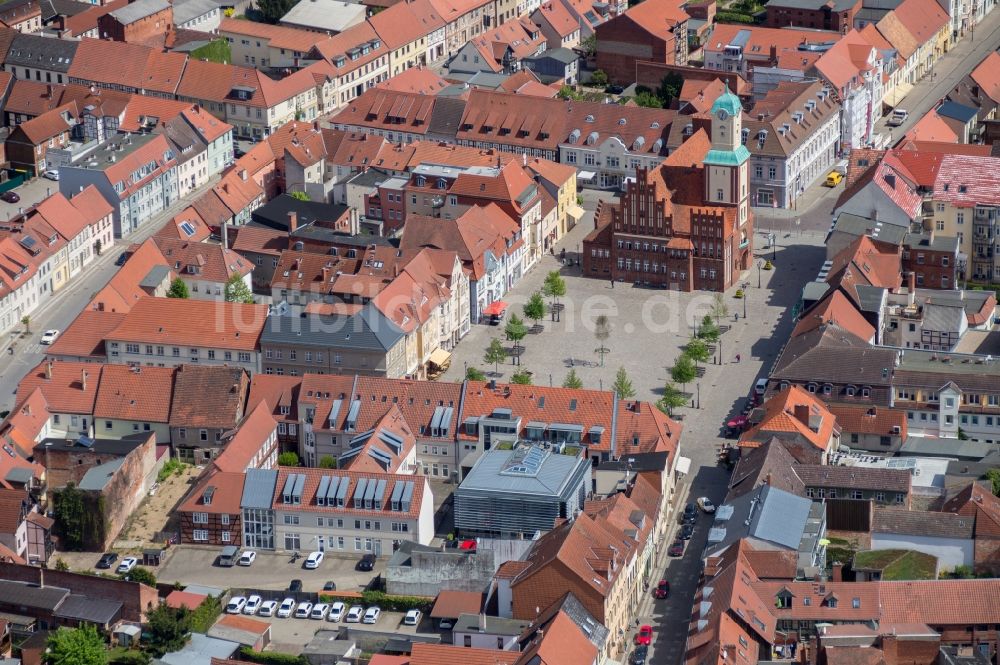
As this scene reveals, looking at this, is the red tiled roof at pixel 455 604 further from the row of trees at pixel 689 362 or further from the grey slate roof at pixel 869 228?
the grey slate roof at pixel 869 228

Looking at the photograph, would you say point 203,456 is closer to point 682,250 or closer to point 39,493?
point 39,493

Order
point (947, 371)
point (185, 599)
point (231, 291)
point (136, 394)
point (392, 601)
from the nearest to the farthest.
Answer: point (185, 599) < point (392, 601) < point (136, 394) < point (947, 371) < point (231, 291)

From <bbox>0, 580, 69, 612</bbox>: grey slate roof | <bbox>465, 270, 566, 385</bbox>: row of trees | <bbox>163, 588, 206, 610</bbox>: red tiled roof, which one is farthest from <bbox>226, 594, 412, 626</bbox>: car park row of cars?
<bbox>465, 270, 566, 385</bbox>: row of trees

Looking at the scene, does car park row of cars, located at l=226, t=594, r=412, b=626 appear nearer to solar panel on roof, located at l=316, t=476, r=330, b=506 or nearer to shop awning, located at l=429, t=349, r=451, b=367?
solar panel on roof, located at l=316, t=476, r=330, b=506

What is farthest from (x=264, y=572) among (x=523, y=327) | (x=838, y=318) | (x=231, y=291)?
(x=838, y=318)

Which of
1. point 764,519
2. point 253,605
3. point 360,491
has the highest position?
point 360,491

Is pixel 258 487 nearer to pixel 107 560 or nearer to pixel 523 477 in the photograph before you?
pixel 107 560
